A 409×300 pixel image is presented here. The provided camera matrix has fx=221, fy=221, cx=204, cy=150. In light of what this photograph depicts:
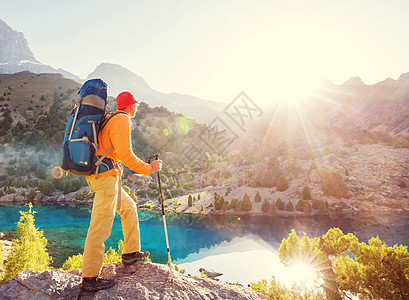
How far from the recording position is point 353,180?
44.0 metres

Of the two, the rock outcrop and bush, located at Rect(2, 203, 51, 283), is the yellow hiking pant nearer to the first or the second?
the rock outcrop

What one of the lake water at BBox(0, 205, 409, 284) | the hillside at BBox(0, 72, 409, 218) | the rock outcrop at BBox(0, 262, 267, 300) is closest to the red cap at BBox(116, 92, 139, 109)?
the rock outcrop at BBox(0, 262, 267, 300)

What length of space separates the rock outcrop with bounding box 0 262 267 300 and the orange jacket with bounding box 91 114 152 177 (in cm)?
163

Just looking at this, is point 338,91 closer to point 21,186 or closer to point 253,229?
point 253,229

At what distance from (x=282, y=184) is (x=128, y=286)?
4432 centimetres

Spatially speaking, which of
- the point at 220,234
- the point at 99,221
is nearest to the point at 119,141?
the point at 99,221

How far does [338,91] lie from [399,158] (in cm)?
5761

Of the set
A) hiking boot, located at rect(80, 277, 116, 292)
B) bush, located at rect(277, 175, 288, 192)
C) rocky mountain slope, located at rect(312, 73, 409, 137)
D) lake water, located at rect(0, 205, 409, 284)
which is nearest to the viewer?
hiking boot, located at rect(80, 277, 116, 292)

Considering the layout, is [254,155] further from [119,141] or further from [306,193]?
[119,141]

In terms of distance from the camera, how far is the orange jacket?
2.98 metres

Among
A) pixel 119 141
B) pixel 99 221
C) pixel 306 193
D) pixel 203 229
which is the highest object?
pixel 119 141

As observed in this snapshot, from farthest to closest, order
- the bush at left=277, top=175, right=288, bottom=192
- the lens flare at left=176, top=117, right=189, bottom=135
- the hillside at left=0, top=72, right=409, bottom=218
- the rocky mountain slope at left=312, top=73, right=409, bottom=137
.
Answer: the lens flare at left=176, top=117, right=189, bottom=135 < the rocky mountain slope at left=312, top=73, right=409, bottom=137 < the bush at left=277, top=175, right=288, bottom=192 < the hillside at left=0, top=72, right=409, bottom=218

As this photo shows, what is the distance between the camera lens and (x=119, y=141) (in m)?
2.98

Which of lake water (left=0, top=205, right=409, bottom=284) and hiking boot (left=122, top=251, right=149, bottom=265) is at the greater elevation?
hiking boot (left=122, top=251, right=149, bottom=265)
